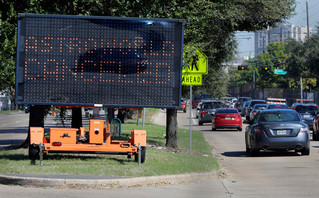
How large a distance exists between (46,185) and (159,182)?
92.7 inches

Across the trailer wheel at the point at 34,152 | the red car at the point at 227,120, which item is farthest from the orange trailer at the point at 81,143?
the red car at the point at 227,120

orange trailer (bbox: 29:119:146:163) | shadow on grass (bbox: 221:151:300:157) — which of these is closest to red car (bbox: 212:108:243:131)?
shadow on grass (bbox: 221:151:300:157)

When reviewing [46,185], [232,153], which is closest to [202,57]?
[232,153]

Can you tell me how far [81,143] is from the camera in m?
14.2

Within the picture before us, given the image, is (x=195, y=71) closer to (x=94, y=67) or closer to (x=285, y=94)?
(x=94, y=67)

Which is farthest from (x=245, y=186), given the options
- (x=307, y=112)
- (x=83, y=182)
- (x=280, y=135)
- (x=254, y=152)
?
(x=307, y=112)

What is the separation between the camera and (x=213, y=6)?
20719mm

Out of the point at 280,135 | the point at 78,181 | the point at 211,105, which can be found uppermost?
the point at 211,105

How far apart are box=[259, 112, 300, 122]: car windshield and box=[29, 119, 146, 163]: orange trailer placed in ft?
22.6

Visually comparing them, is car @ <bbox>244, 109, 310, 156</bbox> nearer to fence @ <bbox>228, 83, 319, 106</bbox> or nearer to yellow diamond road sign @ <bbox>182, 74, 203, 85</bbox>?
yellow diamond road sign @ <bbox>182, 74, 203, 85</bbox>

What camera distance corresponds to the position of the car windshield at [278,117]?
19.9 meters

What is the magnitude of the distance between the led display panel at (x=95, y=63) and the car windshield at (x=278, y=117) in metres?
7.02

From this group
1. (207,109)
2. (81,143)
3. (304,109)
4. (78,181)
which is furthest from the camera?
(207,109)

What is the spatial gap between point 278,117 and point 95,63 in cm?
845
